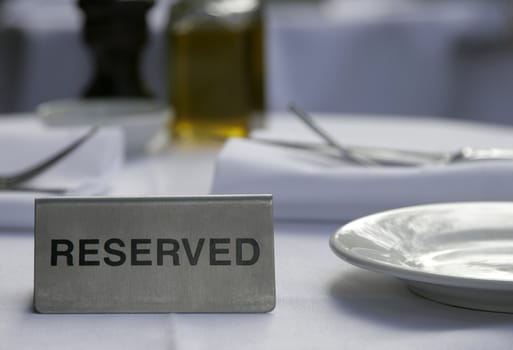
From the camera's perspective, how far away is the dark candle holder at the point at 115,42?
0.99 metres

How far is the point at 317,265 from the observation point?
16.7 inches

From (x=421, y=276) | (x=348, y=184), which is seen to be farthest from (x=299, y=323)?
(x=348, y=184)

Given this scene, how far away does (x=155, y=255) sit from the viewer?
1.12 feet

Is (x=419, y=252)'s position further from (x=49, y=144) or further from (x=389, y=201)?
(x=49, y=144)

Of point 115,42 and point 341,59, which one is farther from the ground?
point 115,42

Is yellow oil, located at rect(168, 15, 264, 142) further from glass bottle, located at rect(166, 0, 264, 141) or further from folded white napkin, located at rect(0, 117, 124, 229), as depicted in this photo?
folded white napkin, located at rect(0, 117, 124, 229)

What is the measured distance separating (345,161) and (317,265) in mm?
205

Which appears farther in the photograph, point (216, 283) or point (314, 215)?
point (314, 215)

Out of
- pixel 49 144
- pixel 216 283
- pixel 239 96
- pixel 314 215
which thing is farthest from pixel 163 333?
pixel 239 96

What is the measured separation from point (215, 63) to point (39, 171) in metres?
0.41

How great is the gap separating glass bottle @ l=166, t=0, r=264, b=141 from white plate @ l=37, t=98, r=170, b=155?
58mm

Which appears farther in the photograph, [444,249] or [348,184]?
[348,184]

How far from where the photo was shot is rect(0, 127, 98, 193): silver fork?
1.92 ft

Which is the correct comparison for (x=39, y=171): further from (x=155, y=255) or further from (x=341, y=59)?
(x=341, y=59)
